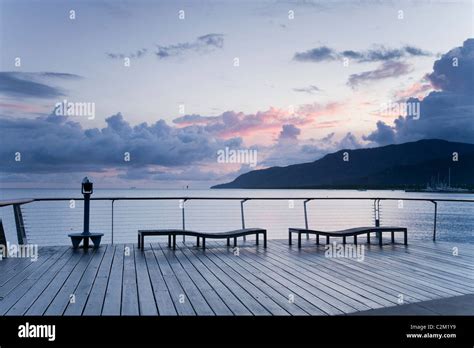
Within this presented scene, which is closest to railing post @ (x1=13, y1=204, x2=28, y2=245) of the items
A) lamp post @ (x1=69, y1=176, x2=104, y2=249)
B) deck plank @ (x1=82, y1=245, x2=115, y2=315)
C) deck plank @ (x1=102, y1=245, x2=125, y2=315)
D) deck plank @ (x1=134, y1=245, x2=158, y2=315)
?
lamp post @ (x1=69, y1=176, x2=104, y2=249)

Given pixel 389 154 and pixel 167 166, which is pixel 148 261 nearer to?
pixel 167 166

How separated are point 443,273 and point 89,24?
8381 millimetres

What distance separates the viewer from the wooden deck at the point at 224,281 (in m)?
3.57

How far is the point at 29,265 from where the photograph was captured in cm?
556

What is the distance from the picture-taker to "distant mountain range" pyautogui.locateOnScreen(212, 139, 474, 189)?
34375mm

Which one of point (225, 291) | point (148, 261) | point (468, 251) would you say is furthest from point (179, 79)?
point (225, 291)

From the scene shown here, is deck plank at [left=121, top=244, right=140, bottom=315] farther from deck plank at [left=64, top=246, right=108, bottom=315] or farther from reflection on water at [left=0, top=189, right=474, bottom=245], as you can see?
reflection on water at [left=0, top=189, right=474, bottom=245]

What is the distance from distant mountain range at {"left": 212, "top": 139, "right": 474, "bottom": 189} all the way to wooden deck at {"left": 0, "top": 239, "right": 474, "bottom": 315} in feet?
78.4

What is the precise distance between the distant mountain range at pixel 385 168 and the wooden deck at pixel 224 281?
23890 mm

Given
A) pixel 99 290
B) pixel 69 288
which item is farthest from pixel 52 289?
pixel 99 290

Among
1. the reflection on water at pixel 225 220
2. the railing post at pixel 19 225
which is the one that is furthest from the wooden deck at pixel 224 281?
the reflection on water at pixel 225 220

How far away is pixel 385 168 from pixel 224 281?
135 ft

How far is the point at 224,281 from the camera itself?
15.1ft

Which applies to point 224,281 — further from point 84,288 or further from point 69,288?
point 69,288
